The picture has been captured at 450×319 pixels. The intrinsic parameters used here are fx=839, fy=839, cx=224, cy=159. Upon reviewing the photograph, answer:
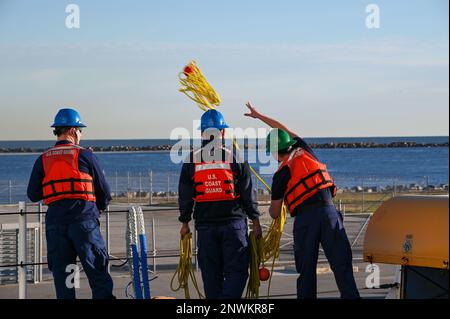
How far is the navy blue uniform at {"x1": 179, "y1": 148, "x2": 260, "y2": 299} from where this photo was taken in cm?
802

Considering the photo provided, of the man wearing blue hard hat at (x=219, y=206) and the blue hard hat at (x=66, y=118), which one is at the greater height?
the blue hard hat at (x=66, y=118)

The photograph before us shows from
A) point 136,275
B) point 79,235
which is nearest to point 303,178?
point 136,275

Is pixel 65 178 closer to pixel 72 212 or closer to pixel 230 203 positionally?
pixel 72 212

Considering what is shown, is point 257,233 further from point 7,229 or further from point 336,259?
point 7,229

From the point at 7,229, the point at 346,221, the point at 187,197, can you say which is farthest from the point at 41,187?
the point at 346,221

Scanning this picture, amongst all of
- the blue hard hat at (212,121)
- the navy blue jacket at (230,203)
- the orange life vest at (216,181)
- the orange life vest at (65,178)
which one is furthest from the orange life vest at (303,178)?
the orange life vest at (65,178)

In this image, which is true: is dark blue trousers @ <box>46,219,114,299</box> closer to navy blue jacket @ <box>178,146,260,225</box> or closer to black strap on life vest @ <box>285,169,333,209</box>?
navy blue jacket @ <box>178,146,260,225</box>

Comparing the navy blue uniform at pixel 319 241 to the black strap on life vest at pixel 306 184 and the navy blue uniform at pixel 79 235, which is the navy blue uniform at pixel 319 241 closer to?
the black strap on life vest at pixel 306 184

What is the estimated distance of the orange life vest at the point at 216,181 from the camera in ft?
26.3

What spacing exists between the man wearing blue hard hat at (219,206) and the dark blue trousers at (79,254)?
0.92m

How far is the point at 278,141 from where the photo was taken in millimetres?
8055

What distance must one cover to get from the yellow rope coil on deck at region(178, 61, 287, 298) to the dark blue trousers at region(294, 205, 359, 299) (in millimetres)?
668

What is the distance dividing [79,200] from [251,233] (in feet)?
5.76
